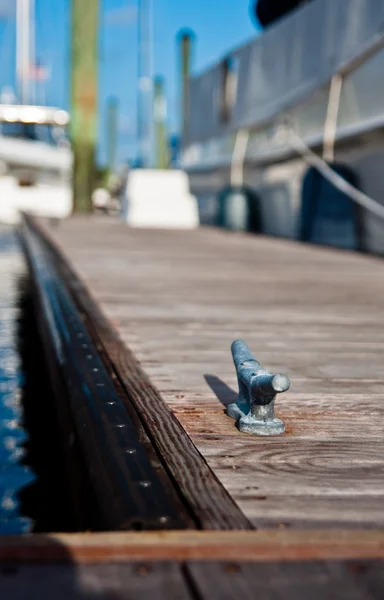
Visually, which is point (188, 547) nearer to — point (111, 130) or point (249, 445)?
point (249, 445)

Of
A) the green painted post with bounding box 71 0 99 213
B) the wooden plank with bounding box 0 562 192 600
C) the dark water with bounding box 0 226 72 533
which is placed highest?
the green painted post with bounding box 71 0 99 213

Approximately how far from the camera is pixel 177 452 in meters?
1.65

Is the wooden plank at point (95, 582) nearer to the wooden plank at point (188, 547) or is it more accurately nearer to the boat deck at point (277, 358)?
the wooden plank at point (188, 547)

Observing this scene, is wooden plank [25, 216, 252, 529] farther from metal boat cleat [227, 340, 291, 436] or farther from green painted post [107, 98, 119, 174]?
green painted post [107, 98, 119, 174]

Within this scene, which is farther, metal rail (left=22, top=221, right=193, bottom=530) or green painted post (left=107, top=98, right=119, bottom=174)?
green painted post (left=107, top=98, right=119, bottom=174)

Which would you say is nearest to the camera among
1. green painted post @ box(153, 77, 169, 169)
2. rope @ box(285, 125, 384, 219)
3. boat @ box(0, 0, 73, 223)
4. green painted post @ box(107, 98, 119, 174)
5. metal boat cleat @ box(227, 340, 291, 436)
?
metal boat cleat @ box(227, 340, 291, 436)

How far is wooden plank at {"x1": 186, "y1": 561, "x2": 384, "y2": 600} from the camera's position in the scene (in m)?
1.08

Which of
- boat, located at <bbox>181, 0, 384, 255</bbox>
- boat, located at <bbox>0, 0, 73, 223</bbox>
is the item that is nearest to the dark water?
boat, located at <bbox>181, 0, 384, 255</bbox>

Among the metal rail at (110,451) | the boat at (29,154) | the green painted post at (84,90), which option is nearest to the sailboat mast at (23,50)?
the boat at (29,154)

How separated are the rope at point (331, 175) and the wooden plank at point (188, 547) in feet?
18.7

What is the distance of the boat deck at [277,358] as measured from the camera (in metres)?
1.52

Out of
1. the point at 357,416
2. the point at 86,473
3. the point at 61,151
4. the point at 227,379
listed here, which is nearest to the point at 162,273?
the point at 227,379

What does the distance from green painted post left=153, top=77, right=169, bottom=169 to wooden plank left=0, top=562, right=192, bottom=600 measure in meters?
28.8

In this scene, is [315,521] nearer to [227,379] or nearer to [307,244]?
[227,379]
